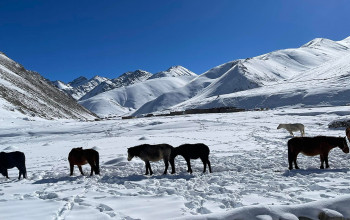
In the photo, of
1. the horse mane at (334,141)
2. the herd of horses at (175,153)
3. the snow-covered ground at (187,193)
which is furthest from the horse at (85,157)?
the horse mane at (334,141)

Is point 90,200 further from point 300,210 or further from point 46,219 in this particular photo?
point 300,210

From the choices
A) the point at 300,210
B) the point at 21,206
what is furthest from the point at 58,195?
the point at 300,210

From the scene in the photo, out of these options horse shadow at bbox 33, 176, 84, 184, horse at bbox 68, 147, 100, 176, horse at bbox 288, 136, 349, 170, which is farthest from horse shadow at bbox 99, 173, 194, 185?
horse at bbox 288, 136, 349, 170

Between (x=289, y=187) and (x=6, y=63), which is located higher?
(x=6, y=63)

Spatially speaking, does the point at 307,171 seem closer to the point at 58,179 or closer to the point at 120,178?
the point at 120,178

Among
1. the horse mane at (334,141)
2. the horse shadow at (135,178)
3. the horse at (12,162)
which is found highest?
the horse mane at (334,141)

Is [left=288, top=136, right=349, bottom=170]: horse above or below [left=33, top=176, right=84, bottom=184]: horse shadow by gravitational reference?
above


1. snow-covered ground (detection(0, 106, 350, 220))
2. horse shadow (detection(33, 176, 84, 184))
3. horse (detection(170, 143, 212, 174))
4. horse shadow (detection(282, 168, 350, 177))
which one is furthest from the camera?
horse (detection(170, 143, 212, 174))

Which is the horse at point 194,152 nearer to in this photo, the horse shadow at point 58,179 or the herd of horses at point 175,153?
the herd of horses at point 175,153

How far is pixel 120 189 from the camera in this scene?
30.1 ft

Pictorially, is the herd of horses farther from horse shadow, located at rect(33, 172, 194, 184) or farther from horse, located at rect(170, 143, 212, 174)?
horse shadow, located at rect(33, 172, 194, 184)

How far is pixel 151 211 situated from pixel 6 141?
1269 inches

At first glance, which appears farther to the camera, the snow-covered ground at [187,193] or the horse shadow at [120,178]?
the horse shadow at [120,178]

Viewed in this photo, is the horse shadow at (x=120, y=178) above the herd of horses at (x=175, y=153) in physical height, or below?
below
